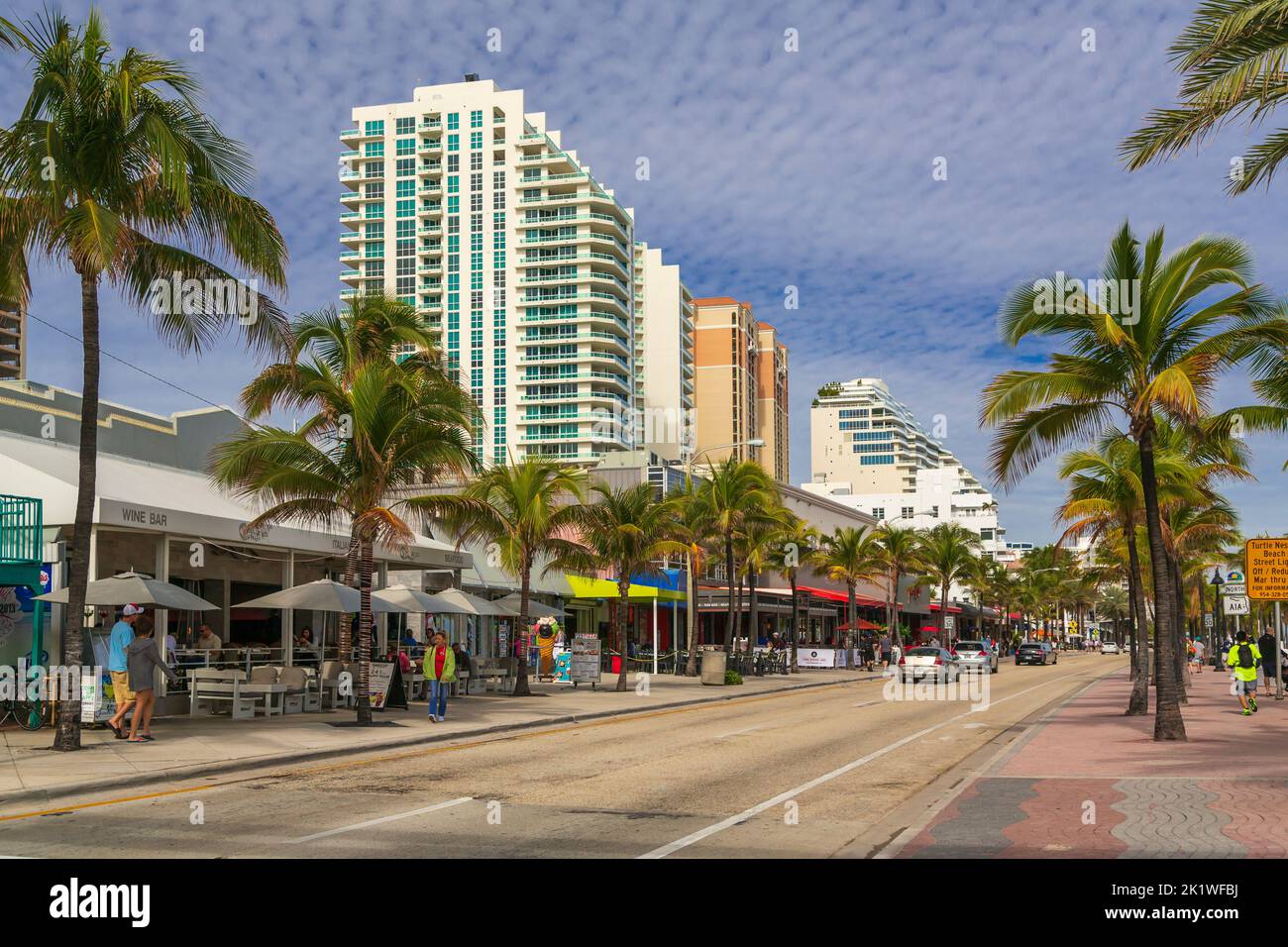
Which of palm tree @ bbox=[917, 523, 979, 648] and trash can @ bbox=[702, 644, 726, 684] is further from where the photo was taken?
palm tree @ bbox=[917, 523, 979, 648]

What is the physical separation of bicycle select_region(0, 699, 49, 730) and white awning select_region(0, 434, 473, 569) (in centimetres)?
319

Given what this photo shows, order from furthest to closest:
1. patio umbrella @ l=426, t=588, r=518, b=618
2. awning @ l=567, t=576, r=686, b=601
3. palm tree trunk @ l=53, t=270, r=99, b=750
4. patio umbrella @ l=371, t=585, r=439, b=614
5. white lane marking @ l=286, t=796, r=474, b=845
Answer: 1. awning @ l=567, t=576, r=686, b=601
2. patio umbrella @ l=426, t=588, r=518, b=618
3. patio umbrella @ l=371, t=585, r=439, b=614
4. palm tree trunk @ l=53, t=270, r=99, b=750
5. white lane marking @ l=286, t=796, r=474, b=845

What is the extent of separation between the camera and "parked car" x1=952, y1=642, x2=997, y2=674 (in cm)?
5388

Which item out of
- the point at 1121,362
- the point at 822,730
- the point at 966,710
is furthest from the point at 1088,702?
the point at 1121,362

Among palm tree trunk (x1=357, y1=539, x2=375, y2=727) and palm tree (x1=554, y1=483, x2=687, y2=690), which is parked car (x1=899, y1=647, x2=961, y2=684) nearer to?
palm tree (x1=554, y1=483, x2=687, y2=690)

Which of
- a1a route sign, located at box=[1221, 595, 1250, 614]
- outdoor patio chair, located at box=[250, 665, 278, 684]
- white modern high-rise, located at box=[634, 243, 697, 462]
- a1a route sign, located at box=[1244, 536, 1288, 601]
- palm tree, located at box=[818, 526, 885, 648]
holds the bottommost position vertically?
outdoor patio chair, located at box=[250, 665, 278, 684]

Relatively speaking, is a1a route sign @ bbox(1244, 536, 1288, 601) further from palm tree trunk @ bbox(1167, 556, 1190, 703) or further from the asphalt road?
the asphalt road

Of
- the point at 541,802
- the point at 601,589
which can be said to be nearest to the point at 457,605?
the point at 601,589

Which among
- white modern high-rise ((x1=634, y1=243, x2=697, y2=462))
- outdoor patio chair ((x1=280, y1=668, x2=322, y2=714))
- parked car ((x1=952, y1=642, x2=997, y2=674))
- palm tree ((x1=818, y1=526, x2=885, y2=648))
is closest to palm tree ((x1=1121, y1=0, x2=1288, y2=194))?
outdoor patio chair ((x1=280, y1=668, x2=322, y2=714))

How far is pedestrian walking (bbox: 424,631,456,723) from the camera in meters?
22.4

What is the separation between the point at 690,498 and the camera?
43.0 m

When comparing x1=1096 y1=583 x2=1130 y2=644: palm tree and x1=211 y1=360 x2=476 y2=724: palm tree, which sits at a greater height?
x1=211 y1=360 x2=476 y2=724: palm tree

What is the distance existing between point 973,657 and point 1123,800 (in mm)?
44815

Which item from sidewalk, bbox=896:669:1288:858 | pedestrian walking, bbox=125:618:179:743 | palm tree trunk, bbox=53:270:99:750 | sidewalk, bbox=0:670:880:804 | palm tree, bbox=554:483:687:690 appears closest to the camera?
sidewalk, bbox=896:669:1288:858
